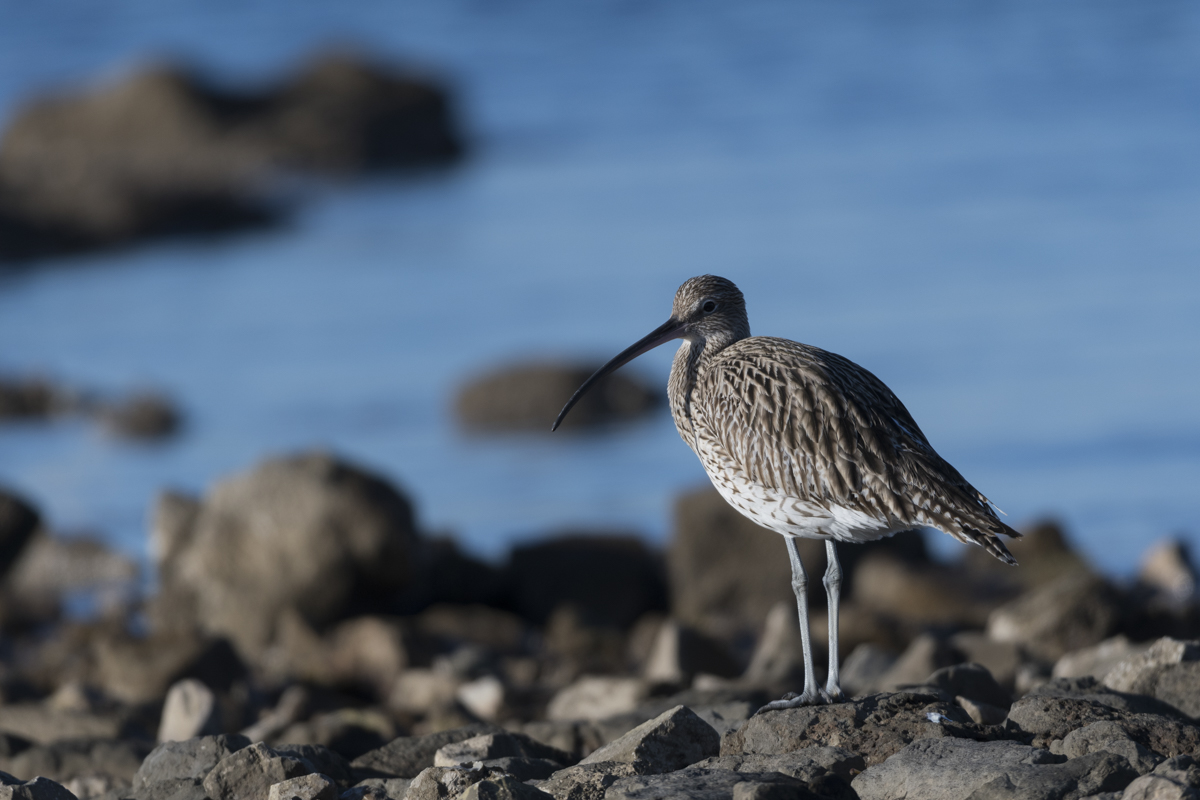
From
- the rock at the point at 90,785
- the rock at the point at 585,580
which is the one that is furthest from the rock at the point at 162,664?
the rock at the point at 585,580

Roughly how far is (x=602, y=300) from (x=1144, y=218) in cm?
1208

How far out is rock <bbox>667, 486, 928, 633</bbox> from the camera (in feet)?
51.2

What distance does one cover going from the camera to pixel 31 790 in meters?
6.94

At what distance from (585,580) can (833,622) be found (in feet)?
28.8

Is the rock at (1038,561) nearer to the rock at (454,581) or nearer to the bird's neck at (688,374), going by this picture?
the rock at (454,581)

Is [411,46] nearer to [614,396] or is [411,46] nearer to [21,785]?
[614,396]

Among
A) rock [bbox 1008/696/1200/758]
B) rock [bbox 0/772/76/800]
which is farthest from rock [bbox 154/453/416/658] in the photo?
rock [bbox 1008/696/1200/758]

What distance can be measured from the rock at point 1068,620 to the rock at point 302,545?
6.06 metres

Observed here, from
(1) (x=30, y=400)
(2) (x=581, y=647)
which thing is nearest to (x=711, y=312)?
(2) (x=581, y=647)

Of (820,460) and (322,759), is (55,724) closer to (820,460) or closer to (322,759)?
(322,759)

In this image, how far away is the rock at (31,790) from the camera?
271 inches

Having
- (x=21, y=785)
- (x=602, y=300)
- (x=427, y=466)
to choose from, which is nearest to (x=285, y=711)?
(x=21, y=785)

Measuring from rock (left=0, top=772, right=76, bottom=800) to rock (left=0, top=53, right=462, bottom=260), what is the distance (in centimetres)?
3759

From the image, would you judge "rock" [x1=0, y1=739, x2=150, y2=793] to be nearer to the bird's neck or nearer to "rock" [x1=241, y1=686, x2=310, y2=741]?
"rock" [x1=241, y1=686, x2=310, y2=741]
